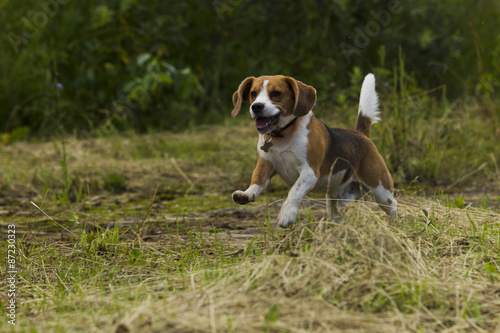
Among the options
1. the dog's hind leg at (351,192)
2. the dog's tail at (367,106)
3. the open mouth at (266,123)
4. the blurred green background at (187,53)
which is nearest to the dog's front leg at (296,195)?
the open mouth at (266,123)

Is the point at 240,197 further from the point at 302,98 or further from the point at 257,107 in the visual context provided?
the point at 302,98

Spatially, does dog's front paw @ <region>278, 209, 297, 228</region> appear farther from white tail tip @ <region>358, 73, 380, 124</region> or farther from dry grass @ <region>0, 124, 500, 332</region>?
white tail tip @ <region>358, 73, 380, 124</region>

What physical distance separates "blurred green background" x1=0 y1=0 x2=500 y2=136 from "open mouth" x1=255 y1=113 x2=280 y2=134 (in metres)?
3.88

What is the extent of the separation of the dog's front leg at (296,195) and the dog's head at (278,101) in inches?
13.5

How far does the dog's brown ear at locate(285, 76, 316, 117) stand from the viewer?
3801 mm

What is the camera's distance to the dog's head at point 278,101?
3.72 m

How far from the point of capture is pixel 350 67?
959cm

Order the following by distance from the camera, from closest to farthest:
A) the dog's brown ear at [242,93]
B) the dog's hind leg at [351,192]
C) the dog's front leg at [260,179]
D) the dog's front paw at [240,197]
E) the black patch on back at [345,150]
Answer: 1. the dog's front paw at [240,197]
2. the dog's front leg at [260,179]
3. the dog's brown ear at [242,93]
4. the black patch on back at [345,150]
5. the dog's hind leg at [351,192]

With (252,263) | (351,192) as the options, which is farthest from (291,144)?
(351,192)

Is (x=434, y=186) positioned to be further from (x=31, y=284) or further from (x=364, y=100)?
(x=31, y=284)

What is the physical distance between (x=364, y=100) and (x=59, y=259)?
96.5 inches

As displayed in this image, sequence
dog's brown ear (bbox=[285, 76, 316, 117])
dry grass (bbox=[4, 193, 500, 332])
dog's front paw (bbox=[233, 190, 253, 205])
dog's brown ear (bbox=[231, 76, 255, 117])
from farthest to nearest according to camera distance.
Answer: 1. dog's brown ear (bbox=[231, 76, 255, 117])
2. dog's brown ear (bbox=[285, 76, 316, 117])
3. dog's front paw (bbox=[233, 190, 253, 205])
4. dry grass (bbox=[4, 193, 500, 332])

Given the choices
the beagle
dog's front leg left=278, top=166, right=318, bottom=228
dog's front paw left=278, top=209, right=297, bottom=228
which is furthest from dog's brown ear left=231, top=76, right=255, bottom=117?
dog's front paw left=278, top=209, right=297, bottom=228

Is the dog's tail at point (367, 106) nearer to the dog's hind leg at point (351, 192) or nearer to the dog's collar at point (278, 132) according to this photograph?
the dog's hind leg at point (351, 192)
